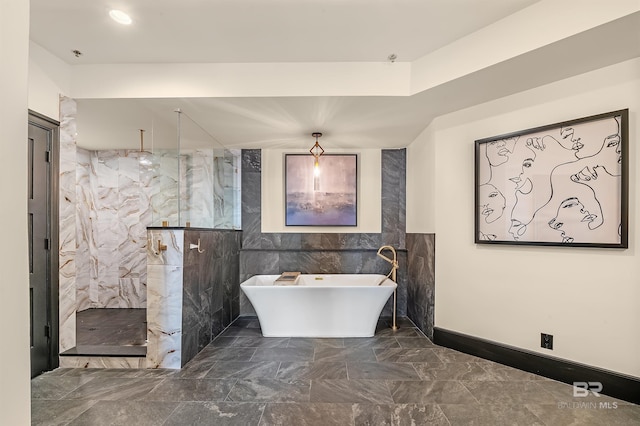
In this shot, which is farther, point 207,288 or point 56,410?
point 207,288

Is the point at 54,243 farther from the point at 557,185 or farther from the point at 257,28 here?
the point at 557,185

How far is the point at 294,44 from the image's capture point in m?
2.33

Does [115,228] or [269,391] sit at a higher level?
[115,228]

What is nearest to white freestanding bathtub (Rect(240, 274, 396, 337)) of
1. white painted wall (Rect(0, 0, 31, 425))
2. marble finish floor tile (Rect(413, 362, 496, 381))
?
marble finish floor tile (Rect(413, 362, 496, 381))

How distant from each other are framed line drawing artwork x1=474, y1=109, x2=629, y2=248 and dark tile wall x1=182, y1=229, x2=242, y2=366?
2.66m

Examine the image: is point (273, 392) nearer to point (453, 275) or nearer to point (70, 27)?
point (453, 275)

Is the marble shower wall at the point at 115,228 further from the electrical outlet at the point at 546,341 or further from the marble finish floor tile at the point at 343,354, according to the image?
the electrical outlet at the point at 546,341

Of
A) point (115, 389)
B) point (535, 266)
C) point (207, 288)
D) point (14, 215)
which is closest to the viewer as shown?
point (14, 215)

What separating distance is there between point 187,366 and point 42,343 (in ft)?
3.86

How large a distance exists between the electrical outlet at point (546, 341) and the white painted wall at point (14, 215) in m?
3.11

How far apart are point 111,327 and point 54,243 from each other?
55.3 inches

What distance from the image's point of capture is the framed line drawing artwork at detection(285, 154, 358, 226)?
4.25m

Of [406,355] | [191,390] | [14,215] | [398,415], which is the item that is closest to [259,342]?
[191,390]

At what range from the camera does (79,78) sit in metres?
2.67
